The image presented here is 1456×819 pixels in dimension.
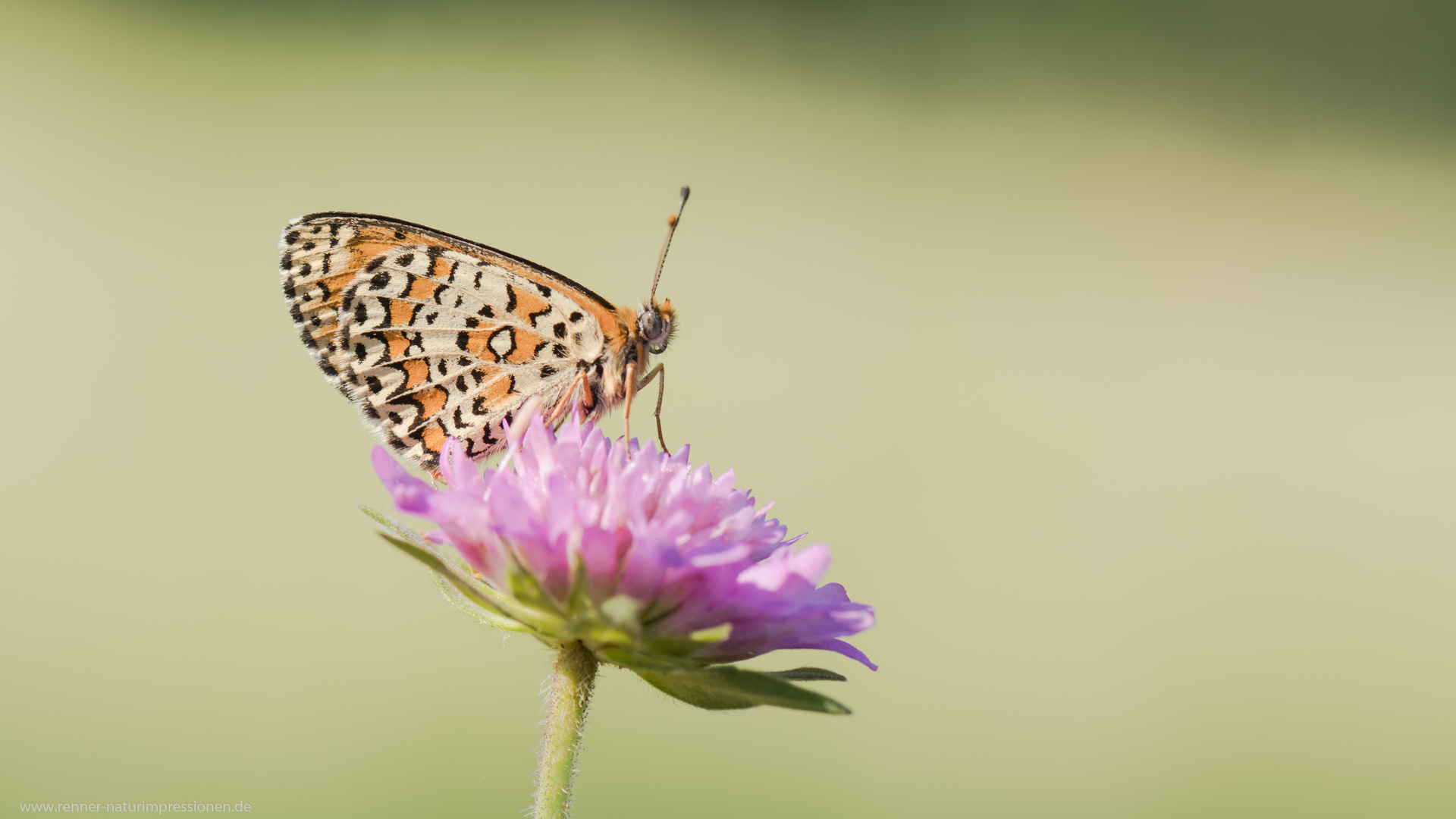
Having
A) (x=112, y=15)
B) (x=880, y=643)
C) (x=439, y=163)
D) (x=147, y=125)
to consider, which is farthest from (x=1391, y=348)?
(x=112, y=15)

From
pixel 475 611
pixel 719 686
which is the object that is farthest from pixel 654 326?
pixel 719 686

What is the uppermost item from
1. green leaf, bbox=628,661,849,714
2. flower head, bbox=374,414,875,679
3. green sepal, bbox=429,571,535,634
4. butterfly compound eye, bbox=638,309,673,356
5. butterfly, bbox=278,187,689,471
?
butterfly compound eye, bbox=638,309,673,356

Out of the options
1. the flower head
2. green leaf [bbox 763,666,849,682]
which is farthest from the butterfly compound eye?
green leaf [bbox 763,666,849,682]

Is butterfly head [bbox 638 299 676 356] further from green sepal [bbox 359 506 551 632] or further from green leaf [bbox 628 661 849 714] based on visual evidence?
green leaf [bbox 628 661 849 714]

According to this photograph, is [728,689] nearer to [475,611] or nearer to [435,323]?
[475,611]

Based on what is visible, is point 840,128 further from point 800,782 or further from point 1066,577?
point 800,782

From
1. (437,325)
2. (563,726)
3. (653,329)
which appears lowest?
(563,726)

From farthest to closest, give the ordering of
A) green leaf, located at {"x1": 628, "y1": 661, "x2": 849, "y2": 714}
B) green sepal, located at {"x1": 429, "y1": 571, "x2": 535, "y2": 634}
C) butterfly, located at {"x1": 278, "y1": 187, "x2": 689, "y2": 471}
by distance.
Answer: butterfly, located at {"x1": 278, "y1": 187, "x2": 689, "y2": 471}
green sepal, located at {"x1": 429, "y1": 571, "x2": 535, "y2": 634}
green leaf, located at {"x1": 628, "y1": 661, "x2": 849, "y2": 714}
